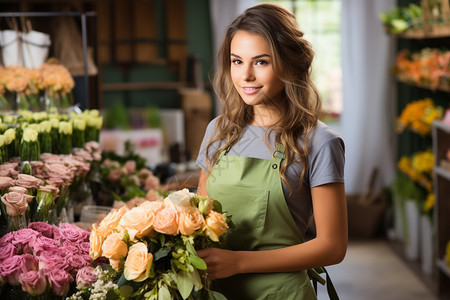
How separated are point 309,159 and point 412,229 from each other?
4.55 metres

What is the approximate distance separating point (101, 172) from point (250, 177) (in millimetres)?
1222

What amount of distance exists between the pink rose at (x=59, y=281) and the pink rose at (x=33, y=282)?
0.02 m

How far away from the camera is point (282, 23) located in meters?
1.57

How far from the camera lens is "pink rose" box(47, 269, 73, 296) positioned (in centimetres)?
146

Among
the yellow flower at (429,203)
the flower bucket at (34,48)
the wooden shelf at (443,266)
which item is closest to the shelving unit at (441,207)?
the wooden shelf at (443,266)

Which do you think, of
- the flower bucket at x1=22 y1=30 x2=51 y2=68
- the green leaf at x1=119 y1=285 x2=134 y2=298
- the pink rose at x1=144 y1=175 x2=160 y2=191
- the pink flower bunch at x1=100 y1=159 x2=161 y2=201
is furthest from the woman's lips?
the pink rose at x1=144 y1=175 x2=160 y2=191

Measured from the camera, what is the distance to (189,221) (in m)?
1.37

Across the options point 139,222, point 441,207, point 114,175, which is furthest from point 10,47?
point 441,207

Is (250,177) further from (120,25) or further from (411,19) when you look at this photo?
(120,25)

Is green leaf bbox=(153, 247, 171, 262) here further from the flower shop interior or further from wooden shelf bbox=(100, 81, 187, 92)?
A: wooden shelf bbox=(100, 81, 187, 92)

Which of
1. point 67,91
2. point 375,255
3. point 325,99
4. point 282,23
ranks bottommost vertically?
point 375,255

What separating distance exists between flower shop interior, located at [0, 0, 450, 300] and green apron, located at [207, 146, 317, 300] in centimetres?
14

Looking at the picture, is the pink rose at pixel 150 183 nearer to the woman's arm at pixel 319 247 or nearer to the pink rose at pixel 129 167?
the pink rose at pixel 129 167

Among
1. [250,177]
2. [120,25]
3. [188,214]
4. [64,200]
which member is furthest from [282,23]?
[120,25]
